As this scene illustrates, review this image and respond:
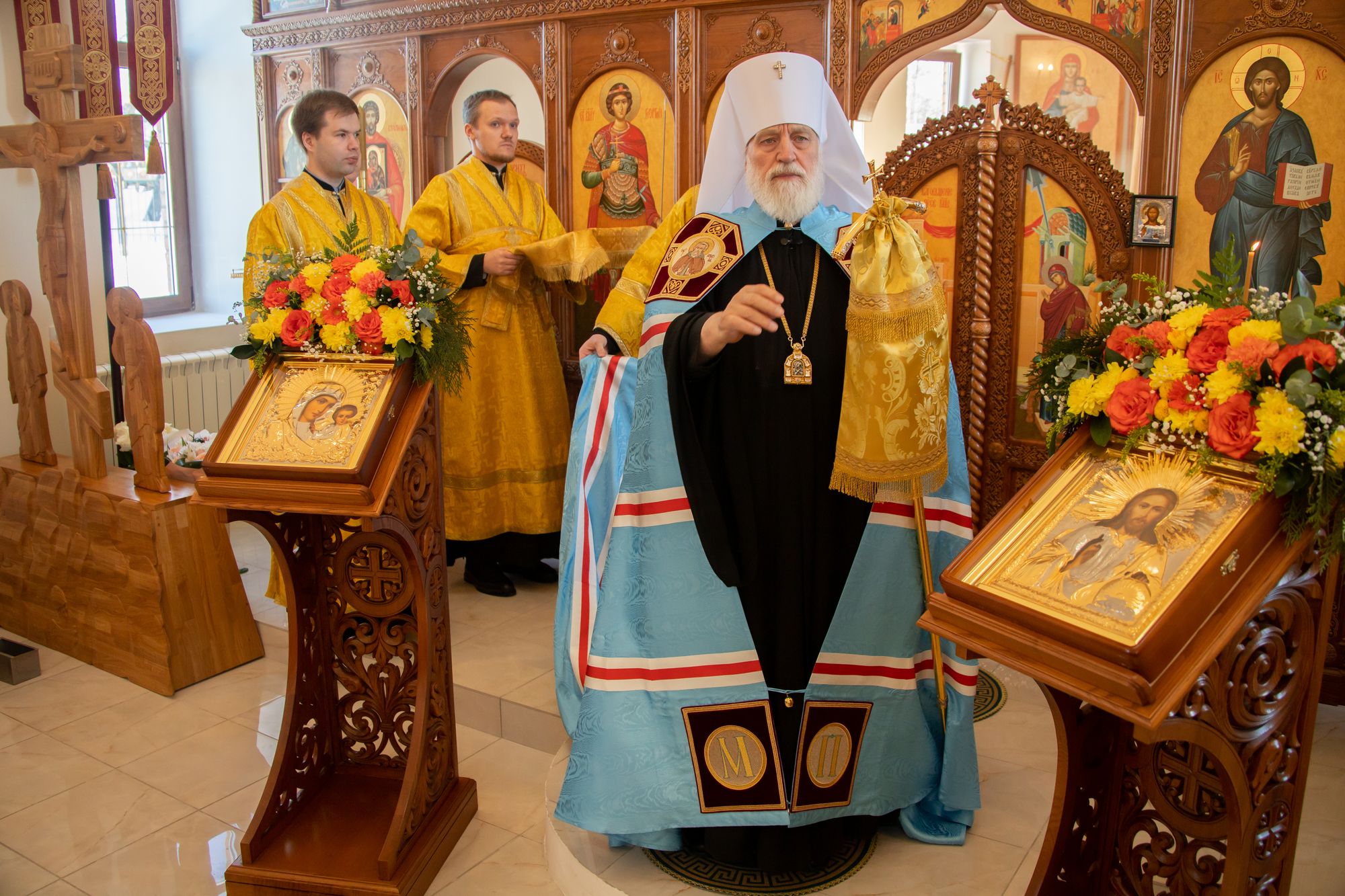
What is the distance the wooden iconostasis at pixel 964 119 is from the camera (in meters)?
3.99

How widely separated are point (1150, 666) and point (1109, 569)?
0.65 feet

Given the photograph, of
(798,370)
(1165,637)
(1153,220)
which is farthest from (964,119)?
(1165,637)

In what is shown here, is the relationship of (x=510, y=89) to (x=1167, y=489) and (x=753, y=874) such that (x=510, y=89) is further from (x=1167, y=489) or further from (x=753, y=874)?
(x=1167, y=489)

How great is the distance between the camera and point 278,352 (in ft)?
9.99

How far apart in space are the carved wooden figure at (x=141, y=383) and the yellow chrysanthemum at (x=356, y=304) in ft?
6.14

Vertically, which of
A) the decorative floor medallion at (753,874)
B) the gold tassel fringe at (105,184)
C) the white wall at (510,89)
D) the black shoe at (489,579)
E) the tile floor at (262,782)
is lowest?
the tile floor at (262,782)

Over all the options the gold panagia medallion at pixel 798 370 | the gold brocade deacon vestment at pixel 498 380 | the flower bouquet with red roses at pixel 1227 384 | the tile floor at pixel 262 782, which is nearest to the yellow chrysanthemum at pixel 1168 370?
the flower bouquet with red roses at pixel 1227 384

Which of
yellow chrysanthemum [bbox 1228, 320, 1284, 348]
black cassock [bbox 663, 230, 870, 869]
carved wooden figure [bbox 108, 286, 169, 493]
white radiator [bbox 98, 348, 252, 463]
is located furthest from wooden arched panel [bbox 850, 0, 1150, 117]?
white radiator [bbox 98, 348, 252, 463]

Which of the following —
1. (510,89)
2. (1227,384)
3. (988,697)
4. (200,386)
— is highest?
(510,89)

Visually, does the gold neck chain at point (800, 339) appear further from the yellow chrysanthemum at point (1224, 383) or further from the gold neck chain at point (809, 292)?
the yellow chrysanthemum at point (1224, 383)

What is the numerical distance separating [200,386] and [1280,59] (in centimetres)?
592

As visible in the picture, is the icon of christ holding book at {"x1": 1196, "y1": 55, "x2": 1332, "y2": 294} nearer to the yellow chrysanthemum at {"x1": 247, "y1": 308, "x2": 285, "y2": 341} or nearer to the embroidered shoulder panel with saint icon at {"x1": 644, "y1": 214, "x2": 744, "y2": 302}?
the embroidered shoulder panel with saint icon at {"x1": 644, "y1": 214, "x2": 744, "y2": 302}

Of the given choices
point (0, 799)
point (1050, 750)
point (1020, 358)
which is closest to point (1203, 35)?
point (1020, 358)

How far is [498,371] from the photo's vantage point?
16.5ft
